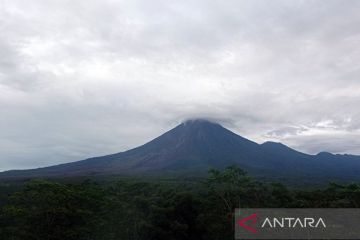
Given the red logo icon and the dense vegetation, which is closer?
the dense vegetation

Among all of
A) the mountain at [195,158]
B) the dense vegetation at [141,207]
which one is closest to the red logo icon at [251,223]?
the dense vegetation at [141,207]

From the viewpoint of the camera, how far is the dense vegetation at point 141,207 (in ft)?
45.1

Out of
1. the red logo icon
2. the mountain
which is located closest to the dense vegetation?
the red logo icon

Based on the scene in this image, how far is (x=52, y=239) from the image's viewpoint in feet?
45.0

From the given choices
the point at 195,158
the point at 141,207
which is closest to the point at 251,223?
the point at 141,207

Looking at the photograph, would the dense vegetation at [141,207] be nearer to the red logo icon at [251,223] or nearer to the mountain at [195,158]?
the red logo icon at [251,223]

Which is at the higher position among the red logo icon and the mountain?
the mountain

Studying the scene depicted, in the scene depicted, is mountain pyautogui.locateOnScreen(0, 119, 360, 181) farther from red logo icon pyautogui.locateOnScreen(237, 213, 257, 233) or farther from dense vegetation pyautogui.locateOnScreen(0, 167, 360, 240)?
red logo icon pyautogui.locateOnScreen(237, 213, 257, 233)

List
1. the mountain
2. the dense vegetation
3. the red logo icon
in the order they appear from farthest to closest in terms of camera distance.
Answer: the mountain → the red logo icon → the dense vegetation

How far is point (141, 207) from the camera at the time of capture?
63.5 feet

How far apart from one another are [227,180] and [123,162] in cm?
7720

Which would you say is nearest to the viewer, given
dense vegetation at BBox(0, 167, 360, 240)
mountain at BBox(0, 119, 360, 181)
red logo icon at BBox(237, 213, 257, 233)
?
dense vegetation at BBox(0, 167, 360, 240)

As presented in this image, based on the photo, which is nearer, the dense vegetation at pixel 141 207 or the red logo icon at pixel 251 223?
the dense vegetation at pixel 141 207

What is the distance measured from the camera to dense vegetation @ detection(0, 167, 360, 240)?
13.8 metres
